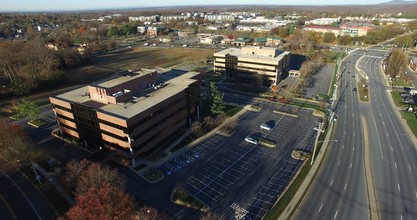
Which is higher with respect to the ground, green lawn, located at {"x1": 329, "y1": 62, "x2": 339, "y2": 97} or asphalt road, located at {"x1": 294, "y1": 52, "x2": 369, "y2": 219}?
green lawn, located at {"x1": 329, "y1": 62, "x2": 339, "y2": 97}

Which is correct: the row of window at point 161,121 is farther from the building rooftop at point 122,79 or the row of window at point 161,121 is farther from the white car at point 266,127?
the white car at point 266,127

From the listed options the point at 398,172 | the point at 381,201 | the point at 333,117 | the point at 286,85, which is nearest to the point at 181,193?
the point at 381,201

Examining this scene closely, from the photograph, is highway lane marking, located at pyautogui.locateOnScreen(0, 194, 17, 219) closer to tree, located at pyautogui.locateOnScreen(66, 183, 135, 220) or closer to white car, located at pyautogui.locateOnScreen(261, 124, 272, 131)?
tree, located at pyautogui.locateOnScreen(66, 183, 135, 220)

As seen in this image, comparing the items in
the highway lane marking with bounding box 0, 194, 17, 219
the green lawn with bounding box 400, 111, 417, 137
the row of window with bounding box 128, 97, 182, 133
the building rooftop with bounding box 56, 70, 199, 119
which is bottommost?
the green lawn with bounding box 400, 111, 417, 137

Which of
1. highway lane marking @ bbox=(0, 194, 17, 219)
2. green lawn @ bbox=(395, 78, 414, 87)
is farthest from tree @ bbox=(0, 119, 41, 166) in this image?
green lawn @ bbox=(395, 78, 414, 87)

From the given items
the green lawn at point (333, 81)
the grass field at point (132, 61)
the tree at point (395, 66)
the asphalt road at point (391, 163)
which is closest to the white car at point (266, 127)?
the asphalt road at point (391, 163)

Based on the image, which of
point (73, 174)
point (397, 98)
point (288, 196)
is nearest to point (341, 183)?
point (288, 196)
